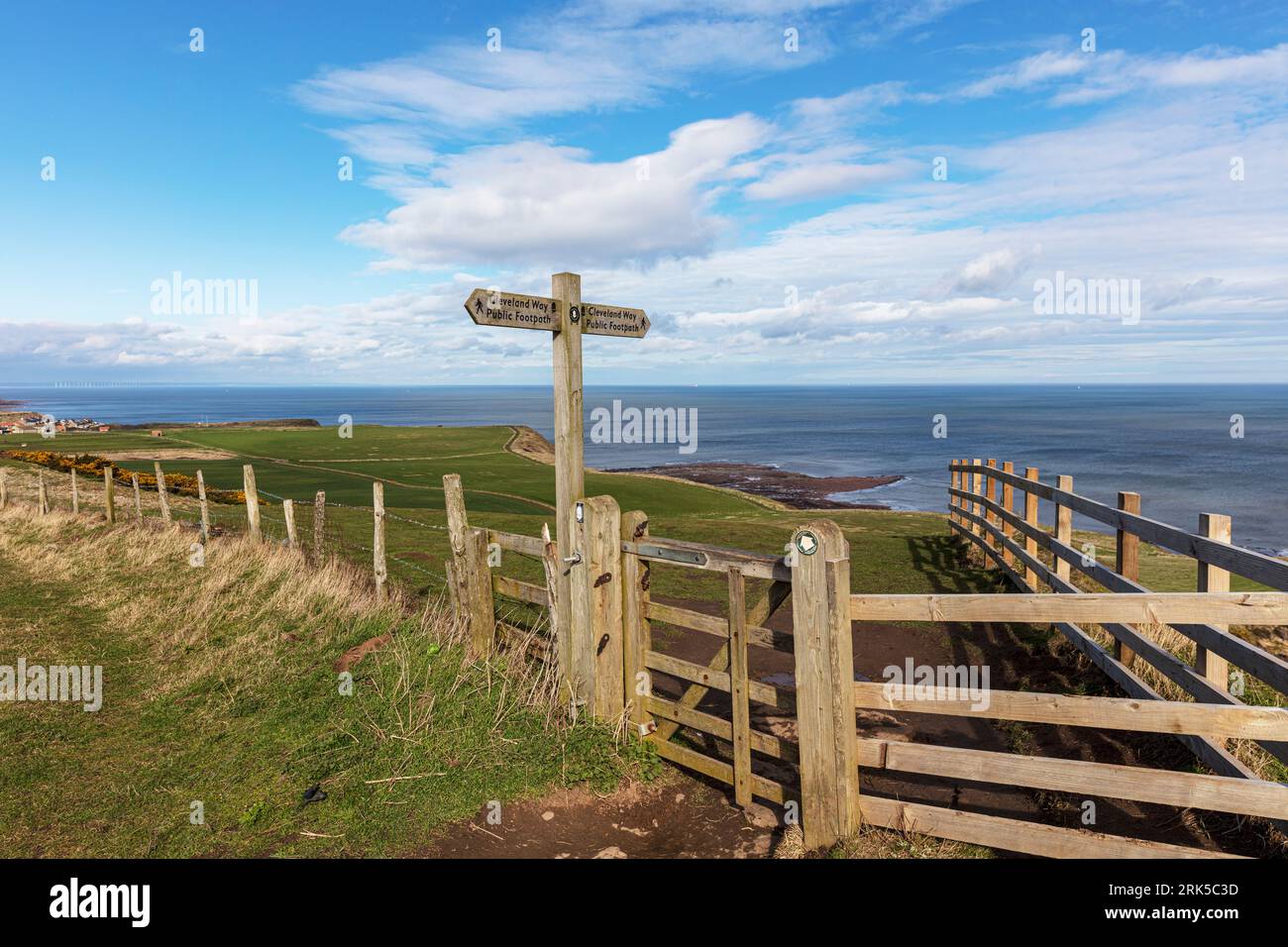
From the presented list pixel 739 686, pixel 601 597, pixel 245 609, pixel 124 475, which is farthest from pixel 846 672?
pixel 124 475

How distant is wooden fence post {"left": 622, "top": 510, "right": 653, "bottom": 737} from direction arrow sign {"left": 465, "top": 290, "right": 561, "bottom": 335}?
5.89 ft

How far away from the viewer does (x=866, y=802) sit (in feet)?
16.8

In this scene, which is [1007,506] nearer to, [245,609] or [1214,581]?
[1214,581]

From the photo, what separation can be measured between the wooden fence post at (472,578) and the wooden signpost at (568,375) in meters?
1.23

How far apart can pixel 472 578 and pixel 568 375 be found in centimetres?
267

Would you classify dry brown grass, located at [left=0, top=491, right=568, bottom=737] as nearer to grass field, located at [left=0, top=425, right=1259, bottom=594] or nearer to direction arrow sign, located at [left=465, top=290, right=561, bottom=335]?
grass field, located at [left=0, top=425, right=1259, bottom=594]

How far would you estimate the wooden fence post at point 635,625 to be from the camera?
6559 mm

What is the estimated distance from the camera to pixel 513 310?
6207 mm

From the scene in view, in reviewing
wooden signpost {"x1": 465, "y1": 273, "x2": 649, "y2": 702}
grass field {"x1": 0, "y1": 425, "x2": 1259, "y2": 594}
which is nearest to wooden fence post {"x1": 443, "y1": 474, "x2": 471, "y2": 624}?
wooden signpost {"x1": 465, "y1": 273, "x2": 649, "y2": 702}

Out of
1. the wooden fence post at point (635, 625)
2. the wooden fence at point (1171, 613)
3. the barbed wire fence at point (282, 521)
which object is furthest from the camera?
the barbed wire fence at point (282, 521)

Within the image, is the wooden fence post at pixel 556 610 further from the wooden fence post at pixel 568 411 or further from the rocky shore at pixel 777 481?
the rocky shore at pixel 777 481

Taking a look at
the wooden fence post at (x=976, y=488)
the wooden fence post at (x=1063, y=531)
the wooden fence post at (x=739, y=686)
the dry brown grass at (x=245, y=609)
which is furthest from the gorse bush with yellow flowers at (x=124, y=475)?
the wooden fence post at (x=1063, y=531)
